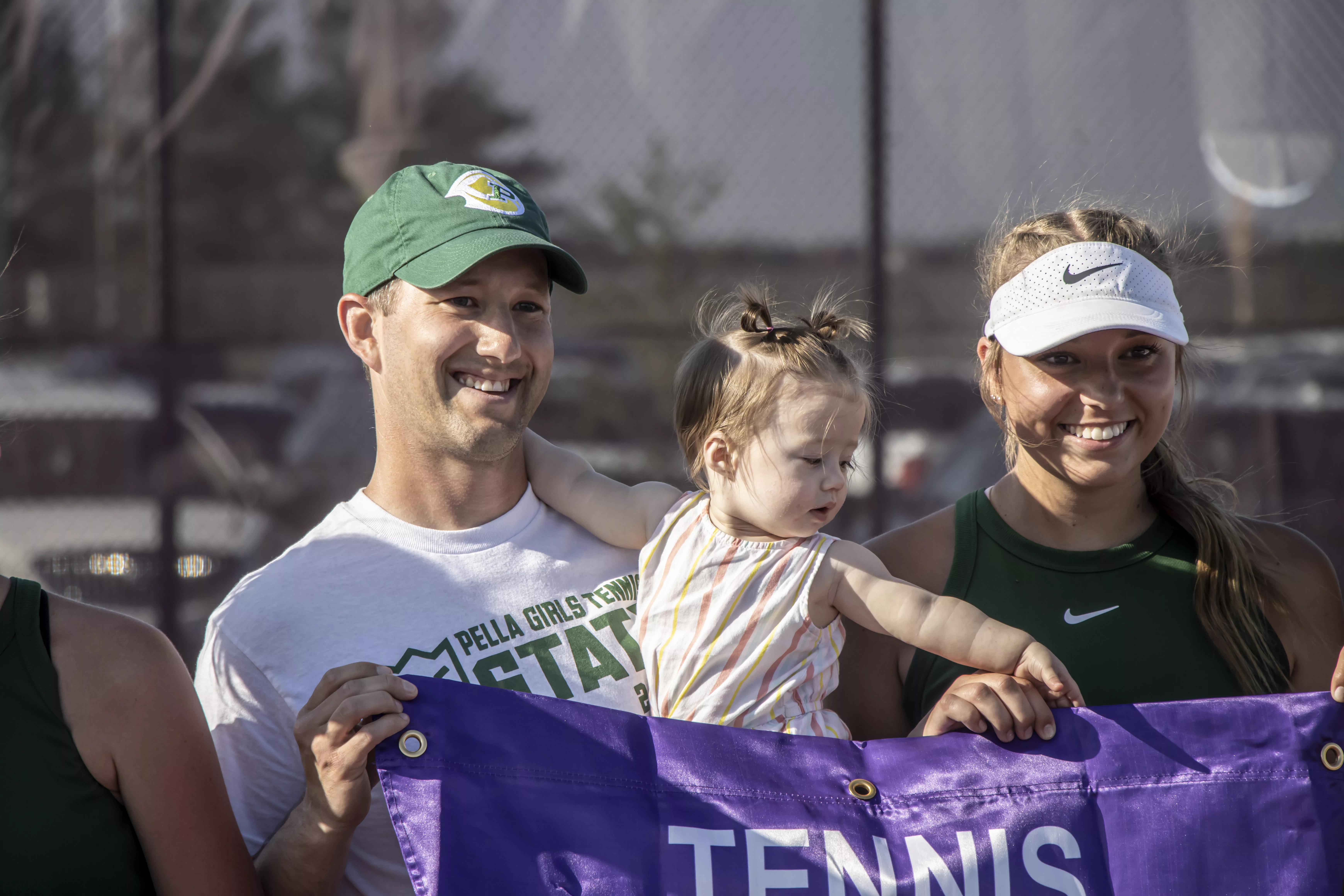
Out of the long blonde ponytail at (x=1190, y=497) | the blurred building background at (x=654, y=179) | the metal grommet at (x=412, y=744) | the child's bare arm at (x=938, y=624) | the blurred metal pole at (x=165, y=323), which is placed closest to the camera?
the metal grommet at (x=412, y=744)

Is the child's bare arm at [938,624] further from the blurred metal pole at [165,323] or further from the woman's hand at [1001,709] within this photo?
the blurred metal pole at [165,323]

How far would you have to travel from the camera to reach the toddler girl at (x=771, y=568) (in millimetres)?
2250

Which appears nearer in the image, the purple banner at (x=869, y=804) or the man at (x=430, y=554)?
the purple banner at (x=869, y=804)

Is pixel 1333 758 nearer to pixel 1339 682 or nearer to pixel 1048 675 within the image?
pixel 1339 682

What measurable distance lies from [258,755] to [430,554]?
1.66ft

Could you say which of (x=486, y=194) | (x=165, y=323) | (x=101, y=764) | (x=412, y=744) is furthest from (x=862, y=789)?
(x=165, y=323)

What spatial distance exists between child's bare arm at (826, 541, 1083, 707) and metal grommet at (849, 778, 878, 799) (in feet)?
0.90

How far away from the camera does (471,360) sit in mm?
2400

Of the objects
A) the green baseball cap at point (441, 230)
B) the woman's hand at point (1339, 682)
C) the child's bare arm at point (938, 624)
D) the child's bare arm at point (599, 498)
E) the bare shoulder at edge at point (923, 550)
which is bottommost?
the woman's hand at point (1339, 682)

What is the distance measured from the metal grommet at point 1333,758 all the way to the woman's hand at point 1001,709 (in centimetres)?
49

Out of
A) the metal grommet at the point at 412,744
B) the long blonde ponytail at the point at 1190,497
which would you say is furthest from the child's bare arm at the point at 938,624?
the metal grommet at the point at 412,744

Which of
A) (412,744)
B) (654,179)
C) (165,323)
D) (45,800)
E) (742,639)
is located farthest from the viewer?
(654,179)

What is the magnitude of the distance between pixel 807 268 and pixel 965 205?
0.81m

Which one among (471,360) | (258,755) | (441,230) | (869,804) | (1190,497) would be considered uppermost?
(441,230)
